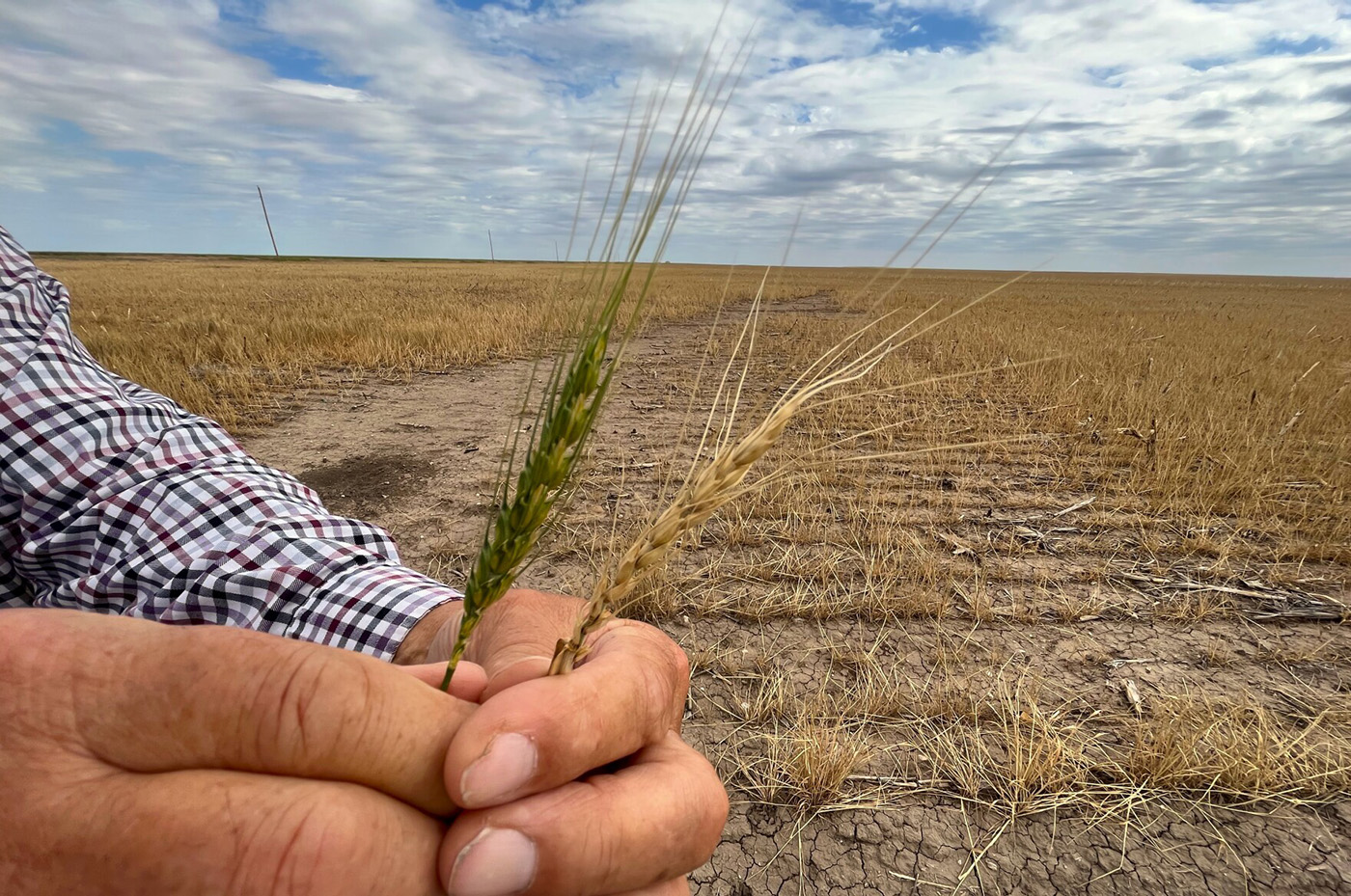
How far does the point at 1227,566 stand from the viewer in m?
3.12

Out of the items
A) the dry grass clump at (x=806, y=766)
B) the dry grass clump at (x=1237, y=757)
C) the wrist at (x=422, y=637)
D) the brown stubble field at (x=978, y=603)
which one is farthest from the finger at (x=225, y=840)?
the dry grass clump at (x=1237, y=757)

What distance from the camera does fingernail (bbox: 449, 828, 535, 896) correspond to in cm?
68

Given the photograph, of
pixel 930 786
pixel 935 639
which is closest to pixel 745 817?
pixel 930 786

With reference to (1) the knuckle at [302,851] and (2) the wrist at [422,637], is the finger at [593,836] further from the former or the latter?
(2) the wrist at [422,637]

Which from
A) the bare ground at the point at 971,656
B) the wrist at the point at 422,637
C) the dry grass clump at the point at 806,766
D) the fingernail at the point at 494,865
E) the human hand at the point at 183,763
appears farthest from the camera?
the dry grass clump at the point at 806,766

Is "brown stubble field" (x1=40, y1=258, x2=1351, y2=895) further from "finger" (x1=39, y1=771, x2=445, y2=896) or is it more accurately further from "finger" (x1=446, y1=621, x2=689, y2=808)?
"finger" (x1=39, y1=771, x2=445, y2=896)

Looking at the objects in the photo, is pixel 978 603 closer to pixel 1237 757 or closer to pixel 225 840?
pixel 1237 757

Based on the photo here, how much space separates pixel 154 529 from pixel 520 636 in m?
0.77

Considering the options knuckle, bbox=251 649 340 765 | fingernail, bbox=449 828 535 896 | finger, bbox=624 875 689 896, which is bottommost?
finger, bbox=624 875 689 896

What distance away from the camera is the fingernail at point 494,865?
0.68 metres

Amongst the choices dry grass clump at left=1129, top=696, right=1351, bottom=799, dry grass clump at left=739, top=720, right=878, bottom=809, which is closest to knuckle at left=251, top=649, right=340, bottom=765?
dry grass clump at left=739, top=720, right=878, bottom=809

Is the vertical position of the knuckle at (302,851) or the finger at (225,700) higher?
the finger at (225,700)

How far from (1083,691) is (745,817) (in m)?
1.32

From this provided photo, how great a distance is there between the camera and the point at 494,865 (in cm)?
69
